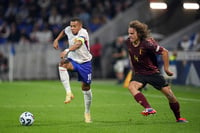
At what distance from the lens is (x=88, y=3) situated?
38.5 metres

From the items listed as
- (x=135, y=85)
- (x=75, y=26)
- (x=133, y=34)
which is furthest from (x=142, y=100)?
(x=75, y=26)

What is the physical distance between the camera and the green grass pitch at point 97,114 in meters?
12.0

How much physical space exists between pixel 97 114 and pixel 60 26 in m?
22.0

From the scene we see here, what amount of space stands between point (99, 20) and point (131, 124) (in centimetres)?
2552

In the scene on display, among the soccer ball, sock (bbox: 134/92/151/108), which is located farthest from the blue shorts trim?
the soccer ball

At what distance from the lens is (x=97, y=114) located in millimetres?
15031

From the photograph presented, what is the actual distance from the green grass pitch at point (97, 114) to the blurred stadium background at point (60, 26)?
40.9 feet

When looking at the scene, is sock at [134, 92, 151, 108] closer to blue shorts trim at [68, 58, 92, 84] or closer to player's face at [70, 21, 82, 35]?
blue shorts trim at [68, 58, 92, 84]

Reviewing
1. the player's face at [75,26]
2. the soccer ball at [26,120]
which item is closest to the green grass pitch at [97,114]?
the soccer ball at [26,120]

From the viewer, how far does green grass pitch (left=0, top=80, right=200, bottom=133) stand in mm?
11968

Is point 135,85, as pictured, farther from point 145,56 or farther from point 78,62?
point 78,62

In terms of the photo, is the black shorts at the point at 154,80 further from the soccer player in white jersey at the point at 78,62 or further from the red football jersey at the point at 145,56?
the soccer player in white jersey at the point at 78,62

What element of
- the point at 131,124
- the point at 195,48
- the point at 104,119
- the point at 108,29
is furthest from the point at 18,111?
the point at 108,29

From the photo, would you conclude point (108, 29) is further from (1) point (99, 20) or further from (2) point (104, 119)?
(2) point (104, 119)
